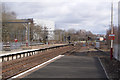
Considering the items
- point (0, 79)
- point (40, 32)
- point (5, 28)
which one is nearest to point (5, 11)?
point (5, 28)

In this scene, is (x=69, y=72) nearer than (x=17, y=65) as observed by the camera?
Yes

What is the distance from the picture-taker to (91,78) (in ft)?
27.2

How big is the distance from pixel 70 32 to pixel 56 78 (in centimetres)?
9743

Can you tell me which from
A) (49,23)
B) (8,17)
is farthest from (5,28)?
(49,23)

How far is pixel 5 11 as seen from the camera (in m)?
21.4

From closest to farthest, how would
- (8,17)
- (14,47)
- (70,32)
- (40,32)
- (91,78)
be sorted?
(91,78), (8,17), (14,47), (40,32), (70,32)

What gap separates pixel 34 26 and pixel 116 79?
4816 cm

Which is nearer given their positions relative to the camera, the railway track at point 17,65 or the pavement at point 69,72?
the pavement at point 69,72

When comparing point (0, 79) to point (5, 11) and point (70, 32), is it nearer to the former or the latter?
point (5, 11)

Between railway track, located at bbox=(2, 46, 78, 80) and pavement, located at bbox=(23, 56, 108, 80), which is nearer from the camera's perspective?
pavement, located at bbox=(23, 56, 108, 80)

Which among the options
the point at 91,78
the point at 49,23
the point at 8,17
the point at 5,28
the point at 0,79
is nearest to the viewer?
the point at 0,79

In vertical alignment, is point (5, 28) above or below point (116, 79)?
above

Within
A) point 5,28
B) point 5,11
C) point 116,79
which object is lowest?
point 116,79

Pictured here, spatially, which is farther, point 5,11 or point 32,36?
point 32,36
